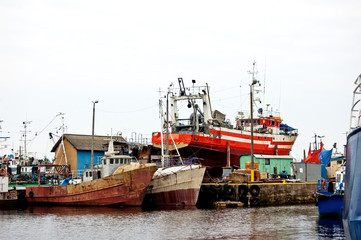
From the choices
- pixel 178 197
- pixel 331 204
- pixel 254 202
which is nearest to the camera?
pixel 331 204

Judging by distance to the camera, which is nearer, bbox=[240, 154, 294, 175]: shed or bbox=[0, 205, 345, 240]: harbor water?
bbox=[0, 205, 345, 240]: harbor water

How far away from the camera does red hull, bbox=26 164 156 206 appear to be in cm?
3916

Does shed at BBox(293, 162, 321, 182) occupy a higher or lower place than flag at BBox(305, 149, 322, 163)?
lower

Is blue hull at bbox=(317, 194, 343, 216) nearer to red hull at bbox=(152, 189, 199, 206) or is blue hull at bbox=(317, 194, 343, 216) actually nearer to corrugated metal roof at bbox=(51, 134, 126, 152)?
red hull at bbox=(152, 189, 199, 206)

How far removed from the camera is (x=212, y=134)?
56.0 metres

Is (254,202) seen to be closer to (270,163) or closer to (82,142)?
(270,163)

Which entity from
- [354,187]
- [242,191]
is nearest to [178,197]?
[242,191]

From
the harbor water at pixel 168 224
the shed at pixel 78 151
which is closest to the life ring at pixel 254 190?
the harbor water at pixel 168 224

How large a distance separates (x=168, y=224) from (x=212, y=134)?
86.1 feet

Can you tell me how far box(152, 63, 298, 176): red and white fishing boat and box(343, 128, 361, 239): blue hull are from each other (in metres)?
31.9

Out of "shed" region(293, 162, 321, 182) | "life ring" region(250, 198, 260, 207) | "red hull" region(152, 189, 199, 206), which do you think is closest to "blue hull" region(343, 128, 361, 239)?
"red hull" region(152, 189, 199, 206)

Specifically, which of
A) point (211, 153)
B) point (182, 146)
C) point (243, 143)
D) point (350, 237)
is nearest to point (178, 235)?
point (350, 237)

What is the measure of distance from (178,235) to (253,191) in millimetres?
18263

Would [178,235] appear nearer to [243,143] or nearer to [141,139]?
[141,139]
